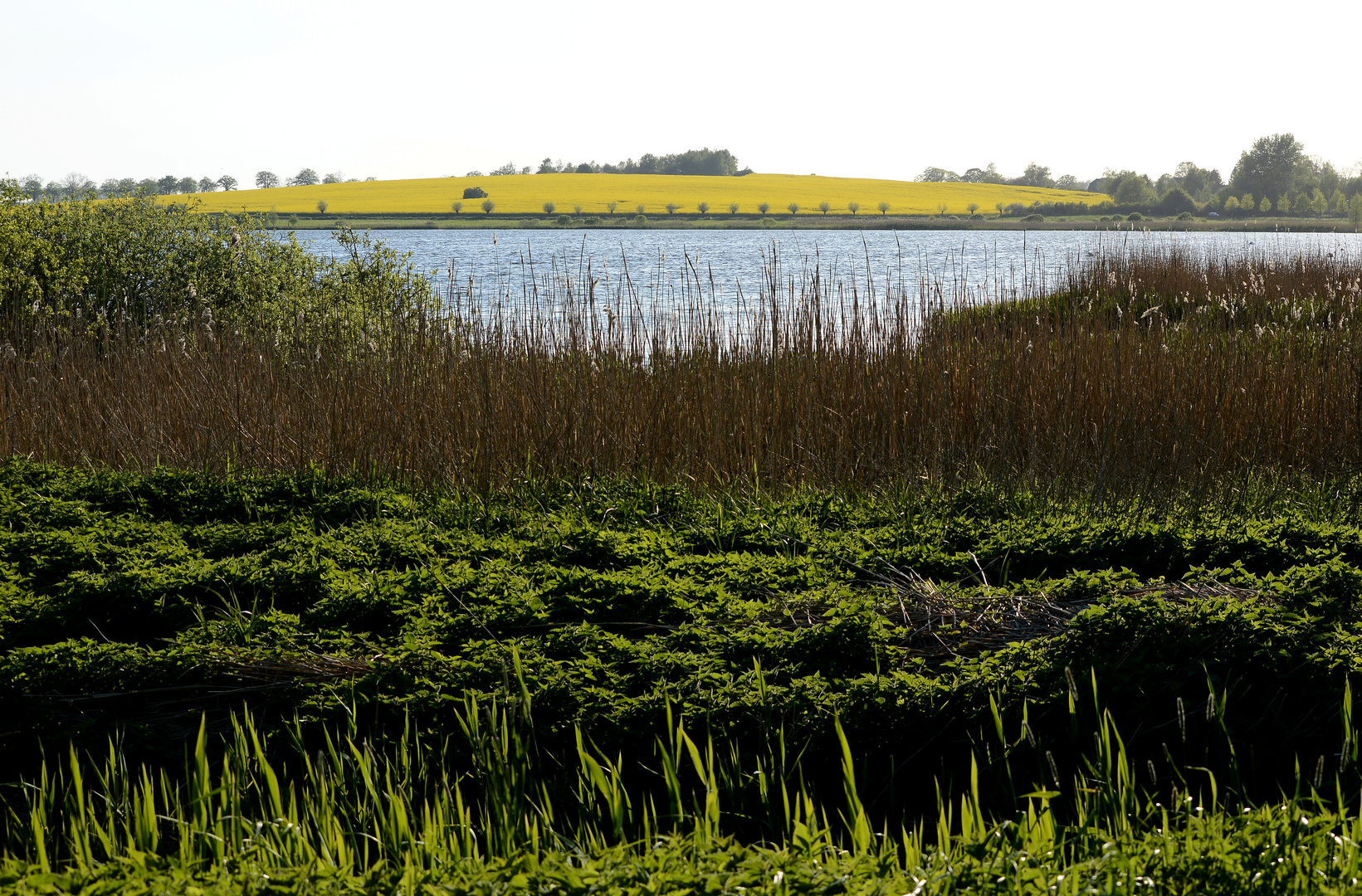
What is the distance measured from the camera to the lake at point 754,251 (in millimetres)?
15352

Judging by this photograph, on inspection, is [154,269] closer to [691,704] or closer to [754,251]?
[691,704]

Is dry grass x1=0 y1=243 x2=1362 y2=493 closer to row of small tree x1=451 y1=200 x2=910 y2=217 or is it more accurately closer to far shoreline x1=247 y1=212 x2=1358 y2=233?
far shoreline x1=247 y1=212 x2=1358 y2=233

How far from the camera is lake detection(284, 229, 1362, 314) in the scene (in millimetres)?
15352

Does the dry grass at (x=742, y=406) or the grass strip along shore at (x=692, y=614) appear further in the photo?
the dry grass at (x=742, y=406)

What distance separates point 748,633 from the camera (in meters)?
2.68

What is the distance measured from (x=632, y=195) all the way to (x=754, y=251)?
1270 inches

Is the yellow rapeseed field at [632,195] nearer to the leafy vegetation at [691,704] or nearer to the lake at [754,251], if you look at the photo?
the lake at [754,251]

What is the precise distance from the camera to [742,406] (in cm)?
503

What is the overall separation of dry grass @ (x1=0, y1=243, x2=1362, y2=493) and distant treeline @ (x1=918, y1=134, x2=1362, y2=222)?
4768cm

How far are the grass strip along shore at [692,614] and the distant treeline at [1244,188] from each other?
48.6 meters

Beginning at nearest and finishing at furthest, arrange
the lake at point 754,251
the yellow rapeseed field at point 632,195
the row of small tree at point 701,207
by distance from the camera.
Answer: the lake at point 754,251, the row of small tree at point 701,207, the yellow rapeseed field at point 632,195

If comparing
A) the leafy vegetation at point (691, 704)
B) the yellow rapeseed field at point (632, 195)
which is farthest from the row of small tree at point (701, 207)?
the leafy vegetation at point (691, 704)

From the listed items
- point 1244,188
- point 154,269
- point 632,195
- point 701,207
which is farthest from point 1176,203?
point 154,269

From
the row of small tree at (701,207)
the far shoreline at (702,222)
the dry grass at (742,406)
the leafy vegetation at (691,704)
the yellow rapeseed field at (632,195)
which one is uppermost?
the yellow rapeseed field at (632,195)
